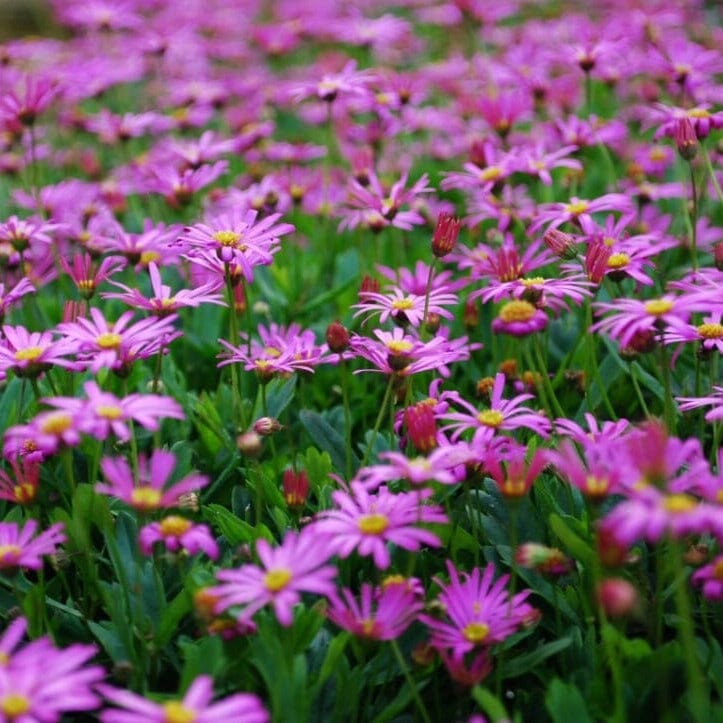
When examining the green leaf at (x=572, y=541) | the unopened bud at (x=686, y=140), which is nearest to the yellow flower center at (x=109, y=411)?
the green leaf at (x=572, y=541)

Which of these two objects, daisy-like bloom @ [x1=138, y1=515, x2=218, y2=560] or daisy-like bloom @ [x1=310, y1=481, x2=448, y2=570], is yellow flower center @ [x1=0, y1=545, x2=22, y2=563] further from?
daisy-like bloom @ [x1=310, y1=481, x2=448, y2=570]

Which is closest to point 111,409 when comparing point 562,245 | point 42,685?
point 42,685

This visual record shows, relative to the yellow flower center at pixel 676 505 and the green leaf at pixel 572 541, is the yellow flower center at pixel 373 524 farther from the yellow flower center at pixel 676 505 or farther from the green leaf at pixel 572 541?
the yellow flower center at pixel 676 505

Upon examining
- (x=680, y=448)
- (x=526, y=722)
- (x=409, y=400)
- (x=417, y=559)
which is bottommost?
(x=526, y=722)

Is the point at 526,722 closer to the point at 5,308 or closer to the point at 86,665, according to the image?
the point at 86,665

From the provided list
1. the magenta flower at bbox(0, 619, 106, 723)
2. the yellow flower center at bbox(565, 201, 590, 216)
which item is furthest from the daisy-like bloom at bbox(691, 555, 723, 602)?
the yellow flower center at bbox(565, 201, 590, 216)

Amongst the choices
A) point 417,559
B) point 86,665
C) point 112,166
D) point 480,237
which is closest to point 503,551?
point 417,559
